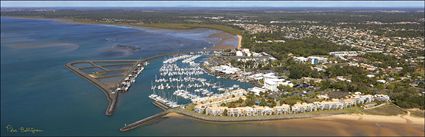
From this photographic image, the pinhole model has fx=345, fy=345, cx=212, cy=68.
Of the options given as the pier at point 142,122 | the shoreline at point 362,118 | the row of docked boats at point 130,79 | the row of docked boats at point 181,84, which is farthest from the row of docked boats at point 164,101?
the row of docked boats at point 130,79

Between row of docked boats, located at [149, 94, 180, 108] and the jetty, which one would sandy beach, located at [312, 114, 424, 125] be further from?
the jetty

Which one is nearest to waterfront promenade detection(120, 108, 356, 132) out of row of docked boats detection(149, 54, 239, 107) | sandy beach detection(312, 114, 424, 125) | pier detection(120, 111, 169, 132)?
pier detection(120, 111, 169, 132)

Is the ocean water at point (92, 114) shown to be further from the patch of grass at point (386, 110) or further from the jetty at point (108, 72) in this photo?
the patch of grass at point (386, 110)

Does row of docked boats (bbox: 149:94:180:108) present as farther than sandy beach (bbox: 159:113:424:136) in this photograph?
Yes

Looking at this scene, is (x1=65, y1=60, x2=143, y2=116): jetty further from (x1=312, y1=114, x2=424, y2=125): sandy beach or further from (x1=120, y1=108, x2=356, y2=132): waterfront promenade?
(x1=312, y1=114, x2=424, y2=125): sandy beach

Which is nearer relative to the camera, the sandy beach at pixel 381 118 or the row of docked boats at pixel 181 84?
the sandy beach at pixel 381 118

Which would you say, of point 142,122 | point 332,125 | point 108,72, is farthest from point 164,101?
point 108,72

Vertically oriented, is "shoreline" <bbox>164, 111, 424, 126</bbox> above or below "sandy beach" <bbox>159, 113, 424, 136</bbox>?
above

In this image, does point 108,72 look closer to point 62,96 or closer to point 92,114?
point 62,96

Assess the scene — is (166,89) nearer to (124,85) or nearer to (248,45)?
(124,85)

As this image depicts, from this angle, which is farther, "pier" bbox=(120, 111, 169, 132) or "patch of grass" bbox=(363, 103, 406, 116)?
"patch of grass" bbox=(363, 103, 406, 116)

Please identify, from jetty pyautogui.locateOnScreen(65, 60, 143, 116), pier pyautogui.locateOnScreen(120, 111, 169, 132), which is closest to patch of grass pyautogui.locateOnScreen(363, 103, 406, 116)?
pier pyautogui.locateOnScreen(120, 111, 169, 132)
